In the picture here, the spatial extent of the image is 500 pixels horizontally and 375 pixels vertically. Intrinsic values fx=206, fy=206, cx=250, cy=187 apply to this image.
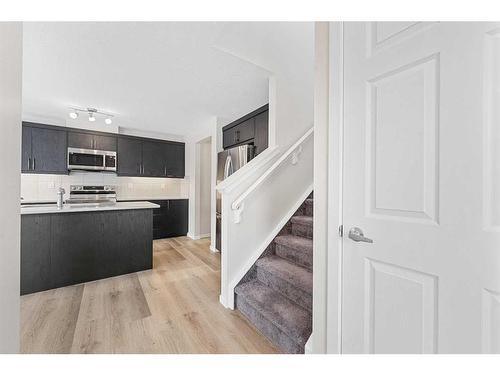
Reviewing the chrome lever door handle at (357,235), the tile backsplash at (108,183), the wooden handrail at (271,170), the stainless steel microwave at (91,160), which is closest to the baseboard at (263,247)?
the wooden handrail at (271,170)

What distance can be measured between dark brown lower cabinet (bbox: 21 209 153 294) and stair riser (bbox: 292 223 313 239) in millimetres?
1892

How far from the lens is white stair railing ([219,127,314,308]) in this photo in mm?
1851

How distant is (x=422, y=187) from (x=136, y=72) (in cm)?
260

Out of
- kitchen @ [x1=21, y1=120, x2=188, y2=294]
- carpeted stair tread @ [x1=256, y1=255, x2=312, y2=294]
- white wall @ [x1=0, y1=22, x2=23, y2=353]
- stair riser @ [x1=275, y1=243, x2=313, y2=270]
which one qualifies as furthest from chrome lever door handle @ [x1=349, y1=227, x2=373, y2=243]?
kitchen @ [x1=21, y1=120, x2=188, y2=294]

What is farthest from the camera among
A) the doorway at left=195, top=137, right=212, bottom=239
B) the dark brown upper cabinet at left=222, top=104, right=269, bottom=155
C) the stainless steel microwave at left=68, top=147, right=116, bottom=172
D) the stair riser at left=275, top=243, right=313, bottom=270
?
the doorway at left=195, top=137, right=212, bottom=239

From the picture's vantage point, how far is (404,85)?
2.56ft

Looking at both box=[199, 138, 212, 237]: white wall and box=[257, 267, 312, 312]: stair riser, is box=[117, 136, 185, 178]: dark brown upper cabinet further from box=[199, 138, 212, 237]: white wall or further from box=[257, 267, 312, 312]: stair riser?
box=[257, 267, 312, 312]: stair riser

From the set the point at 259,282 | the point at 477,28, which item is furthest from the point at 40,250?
the point at 477,28

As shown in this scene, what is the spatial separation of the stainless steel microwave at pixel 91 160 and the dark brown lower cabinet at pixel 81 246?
197cm

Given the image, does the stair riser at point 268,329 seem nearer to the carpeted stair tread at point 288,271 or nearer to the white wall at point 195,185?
the carpeted stair tread at point 288,271

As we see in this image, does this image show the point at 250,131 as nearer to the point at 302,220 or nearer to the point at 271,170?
the point at 271,170
